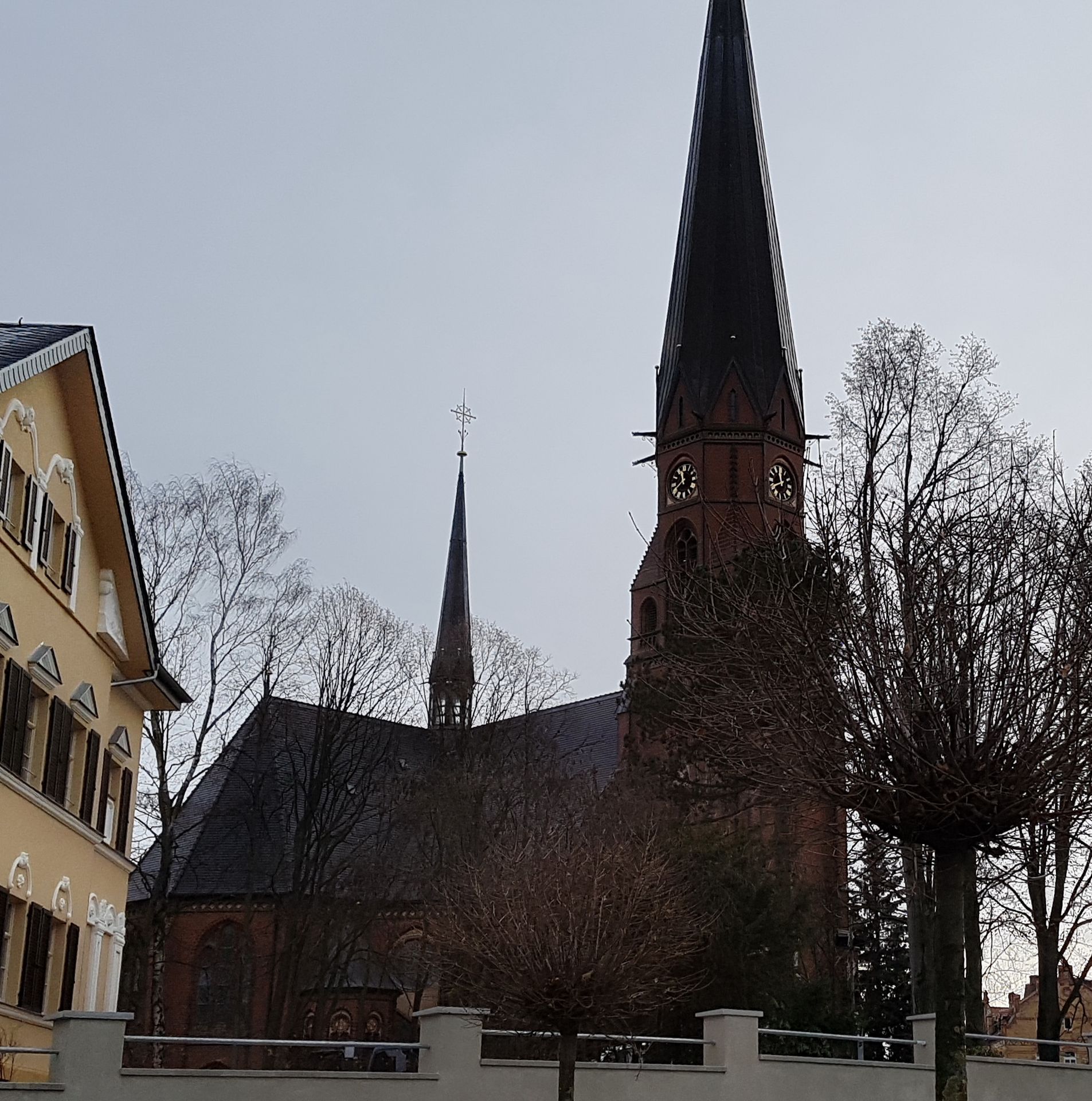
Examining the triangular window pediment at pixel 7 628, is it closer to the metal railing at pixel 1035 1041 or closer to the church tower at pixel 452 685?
the metal railing at pixel 1035 1041

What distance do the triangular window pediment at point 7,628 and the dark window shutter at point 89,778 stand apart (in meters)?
4.81

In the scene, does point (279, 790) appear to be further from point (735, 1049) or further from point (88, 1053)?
point (88, 1053)

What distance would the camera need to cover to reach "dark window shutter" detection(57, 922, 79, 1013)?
2211 centimetres

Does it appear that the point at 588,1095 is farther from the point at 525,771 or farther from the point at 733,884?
the point at 525,771

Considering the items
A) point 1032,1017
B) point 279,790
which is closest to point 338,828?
point 279,790

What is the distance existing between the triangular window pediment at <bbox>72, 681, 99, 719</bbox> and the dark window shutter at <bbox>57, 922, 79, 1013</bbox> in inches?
120

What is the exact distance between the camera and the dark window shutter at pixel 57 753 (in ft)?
68.1

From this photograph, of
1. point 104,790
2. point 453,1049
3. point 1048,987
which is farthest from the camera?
point 1048,987

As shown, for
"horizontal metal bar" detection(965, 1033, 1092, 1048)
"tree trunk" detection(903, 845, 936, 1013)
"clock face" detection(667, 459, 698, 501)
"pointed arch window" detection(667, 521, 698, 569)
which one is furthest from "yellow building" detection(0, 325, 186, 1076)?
"clock face" detection(667, 459, 698, 501)

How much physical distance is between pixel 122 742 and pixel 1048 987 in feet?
A: 56.7

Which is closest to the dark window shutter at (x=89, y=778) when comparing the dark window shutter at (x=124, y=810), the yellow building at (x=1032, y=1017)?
the dark window shutter at (x=124, y=810)

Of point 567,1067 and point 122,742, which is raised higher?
point 122,742

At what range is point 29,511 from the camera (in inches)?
784

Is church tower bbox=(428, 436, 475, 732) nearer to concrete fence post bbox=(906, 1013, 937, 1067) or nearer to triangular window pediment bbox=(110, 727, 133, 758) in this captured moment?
triangular window pediment bbox=(110, 727, 133, 758)
